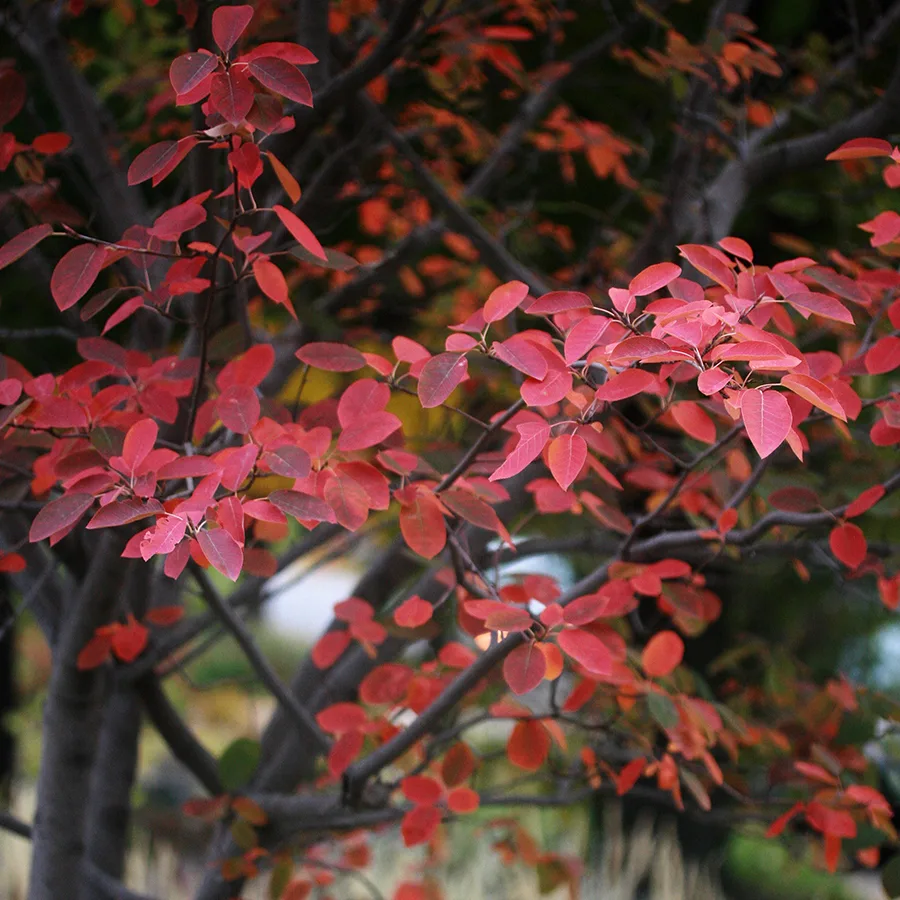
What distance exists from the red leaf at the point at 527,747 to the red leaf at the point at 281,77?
723mm

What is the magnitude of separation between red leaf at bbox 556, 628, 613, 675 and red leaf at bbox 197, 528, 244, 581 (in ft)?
1.12

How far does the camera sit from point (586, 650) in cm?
89

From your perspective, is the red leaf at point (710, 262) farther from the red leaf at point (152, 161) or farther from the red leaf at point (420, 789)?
the red leaf at point (420, 789)

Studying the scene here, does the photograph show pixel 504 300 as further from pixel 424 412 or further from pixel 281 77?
pixel 424 412

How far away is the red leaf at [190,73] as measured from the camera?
0.75 m

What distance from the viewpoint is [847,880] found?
388 centimetres

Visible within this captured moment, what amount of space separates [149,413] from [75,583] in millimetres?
616

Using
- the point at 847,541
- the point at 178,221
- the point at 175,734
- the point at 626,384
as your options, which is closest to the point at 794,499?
the point at 847,541

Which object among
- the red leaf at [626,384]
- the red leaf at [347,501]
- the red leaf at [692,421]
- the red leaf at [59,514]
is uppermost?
the red leaf at [59,514]

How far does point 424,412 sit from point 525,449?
1.71 m

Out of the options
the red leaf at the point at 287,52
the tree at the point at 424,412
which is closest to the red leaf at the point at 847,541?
the tree at the point at 424,412

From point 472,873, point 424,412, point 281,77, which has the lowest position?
point 472,873

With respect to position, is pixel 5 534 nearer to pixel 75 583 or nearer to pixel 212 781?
pixel 75 583

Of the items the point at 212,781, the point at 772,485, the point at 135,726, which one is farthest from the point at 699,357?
the point at 135,726
